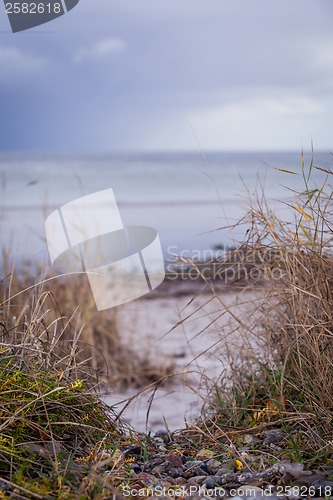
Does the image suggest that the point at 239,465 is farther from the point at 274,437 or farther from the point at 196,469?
the point at 274,437

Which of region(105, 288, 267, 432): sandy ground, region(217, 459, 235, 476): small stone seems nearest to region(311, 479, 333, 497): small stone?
region(217, 459, 235, 476): small stone

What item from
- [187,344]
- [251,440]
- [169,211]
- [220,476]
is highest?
[220,476]

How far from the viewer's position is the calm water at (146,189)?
412 cm

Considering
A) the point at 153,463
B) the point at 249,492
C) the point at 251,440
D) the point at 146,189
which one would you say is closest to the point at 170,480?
the point at 153,463

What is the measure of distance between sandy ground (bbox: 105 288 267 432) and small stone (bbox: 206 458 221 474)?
29 cm

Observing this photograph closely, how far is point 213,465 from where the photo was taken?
1.70m

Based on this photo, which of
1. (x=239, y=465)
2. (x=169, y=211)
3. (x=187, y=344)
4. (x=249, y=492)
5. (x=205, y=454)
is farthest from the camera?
(x=169, y=211)

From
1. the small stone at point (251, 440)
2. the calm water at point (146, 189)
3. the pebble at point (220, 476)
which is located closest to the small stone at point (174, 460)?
the pebble at point (220, 476)

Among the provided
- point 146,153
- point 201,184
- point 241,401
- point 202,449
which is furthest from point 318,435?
point 146,153

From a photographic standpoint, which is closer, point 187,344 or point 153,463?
point 153,463

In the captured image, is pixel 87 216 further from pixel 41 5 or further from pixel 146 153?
pixel 146 153

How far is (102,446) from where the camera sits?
1733mm

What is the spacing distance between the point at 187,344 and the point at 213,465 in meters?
1.80

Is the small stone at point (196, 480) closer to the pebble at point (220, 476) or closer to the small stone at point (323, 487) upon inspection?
the pebble at point (220, 476)
